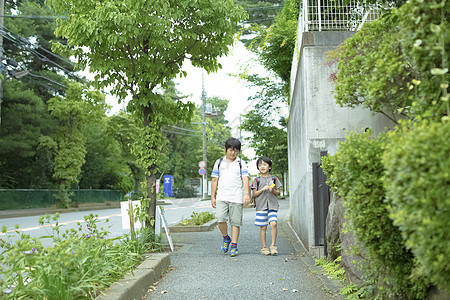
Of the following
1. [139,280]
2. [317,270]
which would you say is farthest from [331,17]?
[139,280]

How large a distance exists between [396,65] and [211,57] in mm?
5598

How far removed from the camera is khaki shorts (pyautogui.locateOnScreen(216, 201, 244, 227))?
7.14 meters

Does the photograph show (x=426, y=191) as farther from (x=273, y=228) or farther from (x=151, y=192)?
(x=151, y=192)

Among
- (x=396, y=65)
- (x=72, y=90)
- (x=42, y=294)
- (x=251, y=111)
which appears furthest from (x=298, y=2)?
(x=72, y=90)

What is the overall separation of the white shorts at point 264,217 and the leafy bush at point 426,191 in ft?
16.9

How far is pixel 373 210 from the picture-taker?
2.75 metres

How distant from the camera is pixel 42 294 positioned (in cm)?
336

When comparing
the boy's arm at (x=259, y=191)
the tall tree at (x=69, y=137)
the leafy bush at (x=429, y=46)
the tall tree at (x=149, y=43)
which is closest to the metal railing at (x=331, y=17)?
the tall tree at (x=149, y=43)

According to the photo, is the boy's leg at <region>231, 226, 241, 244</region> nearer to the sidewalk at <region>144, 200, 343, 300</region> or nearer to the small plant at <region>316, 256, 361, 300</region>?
the sidewalk at <region>144, 200, 343, 300</region>

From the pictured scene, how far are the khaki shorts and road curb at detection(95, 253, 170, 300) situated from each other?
1.44 m

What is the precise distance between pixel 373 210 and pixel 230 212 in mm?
4572

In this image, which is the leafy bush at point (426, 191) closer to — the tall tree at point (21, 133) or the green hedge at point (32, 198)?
the green hedge at point (32, 198)

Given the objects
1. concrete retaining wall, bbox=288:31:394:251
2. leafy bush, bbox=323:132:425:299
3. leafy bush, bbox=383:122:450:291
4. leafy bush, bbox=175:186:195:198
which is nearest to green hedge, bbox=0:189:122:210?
concrete retaining wall, bbox=288:31:394:251

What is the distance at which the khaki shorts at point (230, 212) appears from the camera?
714cm
